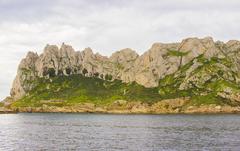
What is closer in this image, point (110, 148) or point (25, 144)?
point (110, 148)

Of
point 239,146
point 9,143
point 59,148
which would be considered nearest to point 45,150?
point 59,148

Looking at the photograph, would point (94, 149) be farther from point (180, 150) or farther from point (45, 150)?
point (180, 150)

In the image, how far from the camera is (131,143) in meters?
106

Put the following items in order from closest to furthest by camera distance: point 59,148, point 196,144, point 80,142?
point 59,148 < point 196,144 < point 80,142

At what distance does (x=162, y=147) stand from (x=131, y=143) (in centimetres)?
1194

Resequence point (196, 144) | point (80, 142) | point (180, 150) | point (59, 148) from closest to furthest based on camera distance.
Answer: point (180, 150) < point (59, 148) < point (196, 144) < point (80, 142)

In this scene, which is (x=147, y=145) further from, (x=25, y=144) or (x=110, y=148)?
(x=25, y=144)

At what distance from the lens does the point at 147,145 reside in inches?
3996

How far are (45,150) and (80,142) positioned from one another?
19582 millimetres

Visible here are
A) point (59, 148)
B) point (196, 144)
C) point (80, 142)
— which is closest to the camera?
point (59, 148)

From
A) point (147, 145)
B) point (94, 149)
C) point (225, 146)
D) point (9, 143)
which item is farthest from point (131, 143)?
point (9, 143)

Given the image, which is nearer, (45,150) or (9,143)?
(45,150)

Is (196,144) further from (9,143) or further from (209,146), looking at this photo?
(9,143)

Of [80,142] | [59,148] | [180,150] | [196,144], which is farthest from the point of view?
[80,142]
